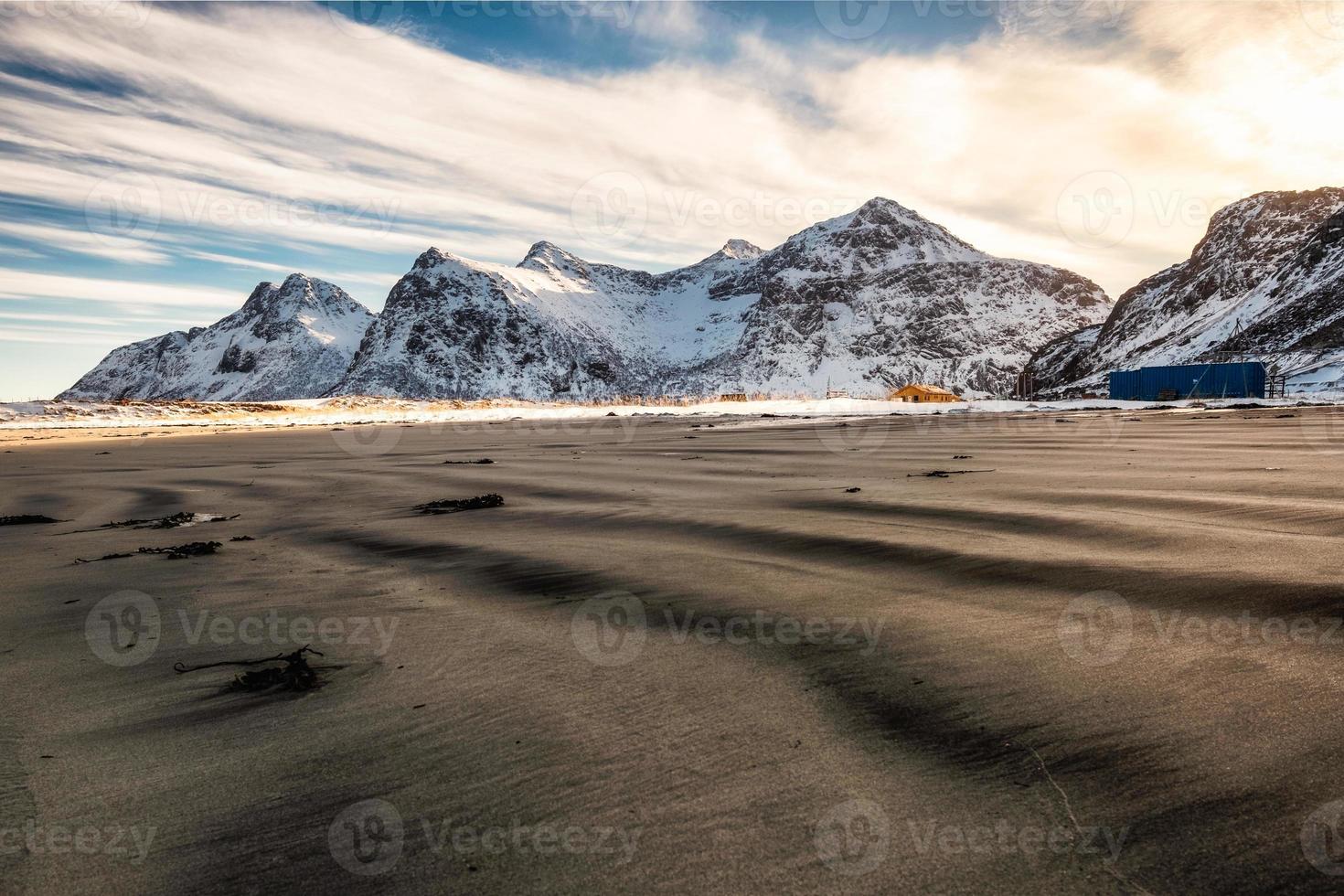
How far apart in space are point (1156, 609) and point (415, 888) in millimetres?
3611

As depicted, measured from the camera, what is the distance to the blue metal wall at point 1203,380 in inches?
2443

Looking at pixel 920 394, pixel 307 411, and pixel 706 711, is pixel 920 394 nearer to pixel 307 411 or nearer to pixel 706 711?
pixel 307 411

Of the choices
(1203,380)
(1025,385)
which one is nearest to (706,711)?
(1203,380)

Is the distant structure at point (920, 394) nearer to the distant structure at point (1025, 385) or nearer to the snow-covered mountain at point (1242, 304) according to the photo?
the snow-covered mountain at point (1242, 304)

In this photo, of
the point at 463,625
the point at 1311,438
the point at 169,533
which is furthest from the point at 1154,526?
the point at 1311,438

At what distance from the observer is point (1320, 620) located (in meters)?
3.25

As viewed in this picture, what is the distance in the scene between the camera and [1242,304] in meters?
107

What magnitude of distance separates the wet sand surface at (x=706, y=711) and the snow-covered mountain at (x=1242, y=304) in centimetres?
9088

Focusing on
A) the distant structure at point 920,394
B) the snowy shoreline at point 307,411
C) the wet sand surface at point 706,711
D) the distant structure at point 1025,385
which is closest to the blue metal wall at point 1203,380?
the snowy shoreline at point 307,411

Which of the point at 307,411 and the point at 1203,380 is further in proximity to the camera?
the point at 1203,380

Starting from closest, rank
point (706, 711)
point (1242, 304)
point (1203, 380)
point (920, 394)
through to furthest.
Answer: point (706, 711) → point (1203, 380) → point (920, 394) → point (1242, 304)

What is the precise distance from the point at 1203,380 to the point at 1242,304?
5998cm

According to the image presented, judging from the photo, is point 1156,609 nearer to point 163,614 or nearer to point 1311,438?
point 163,614

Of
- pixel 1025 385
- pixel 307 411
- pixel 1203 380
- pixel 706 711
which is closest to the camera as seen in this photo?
pixel 706 711
